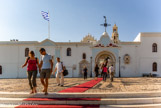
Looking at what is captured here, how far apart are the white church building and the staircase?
17.6 meters

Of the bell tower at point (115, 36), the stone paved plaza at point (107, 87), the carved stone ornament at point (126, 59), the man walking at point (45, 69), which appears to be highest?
the bell tower at point (115, 36)

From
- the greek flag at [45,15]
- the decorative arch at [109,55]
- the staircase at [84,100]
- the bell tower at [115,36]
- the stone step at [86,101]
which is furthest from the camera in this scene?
the bell tower at [115,36]

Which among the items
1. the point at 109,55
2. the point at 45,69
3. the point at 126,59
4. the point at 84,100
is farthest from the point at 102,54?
the point at 84,100

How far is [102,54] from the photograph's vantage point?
2598 centimetres

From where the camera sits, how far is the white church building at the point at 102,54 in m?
24.7

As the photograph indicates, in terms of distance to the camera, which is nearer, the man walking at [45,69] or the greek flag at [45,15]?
the man walking at [45,69]

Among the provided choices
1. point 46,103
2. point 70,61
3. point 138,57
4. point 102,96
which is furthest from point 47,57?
point 138,57

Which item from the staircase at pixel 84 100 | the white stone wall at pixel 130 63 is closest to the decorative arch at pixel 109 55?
the white stone wall at pixel 130 63

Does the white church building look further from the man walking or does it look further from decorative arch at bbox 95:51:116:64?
the man walking

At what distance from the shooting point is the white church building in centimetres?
2470

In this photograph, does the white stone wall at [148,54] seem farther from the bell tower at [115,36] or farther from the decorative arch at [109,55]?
the decorative arch at [109,55]

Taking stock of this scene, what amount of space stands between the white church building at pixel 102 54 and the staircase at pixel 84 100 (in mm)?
17571

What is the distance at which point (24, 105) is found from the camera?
617cm

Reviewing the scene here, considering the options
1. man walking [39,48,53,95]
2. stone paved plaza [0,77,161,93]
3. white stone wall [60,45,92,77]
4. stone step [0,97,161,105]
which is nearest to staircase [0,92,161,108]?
stone step [0,97,161,105]
